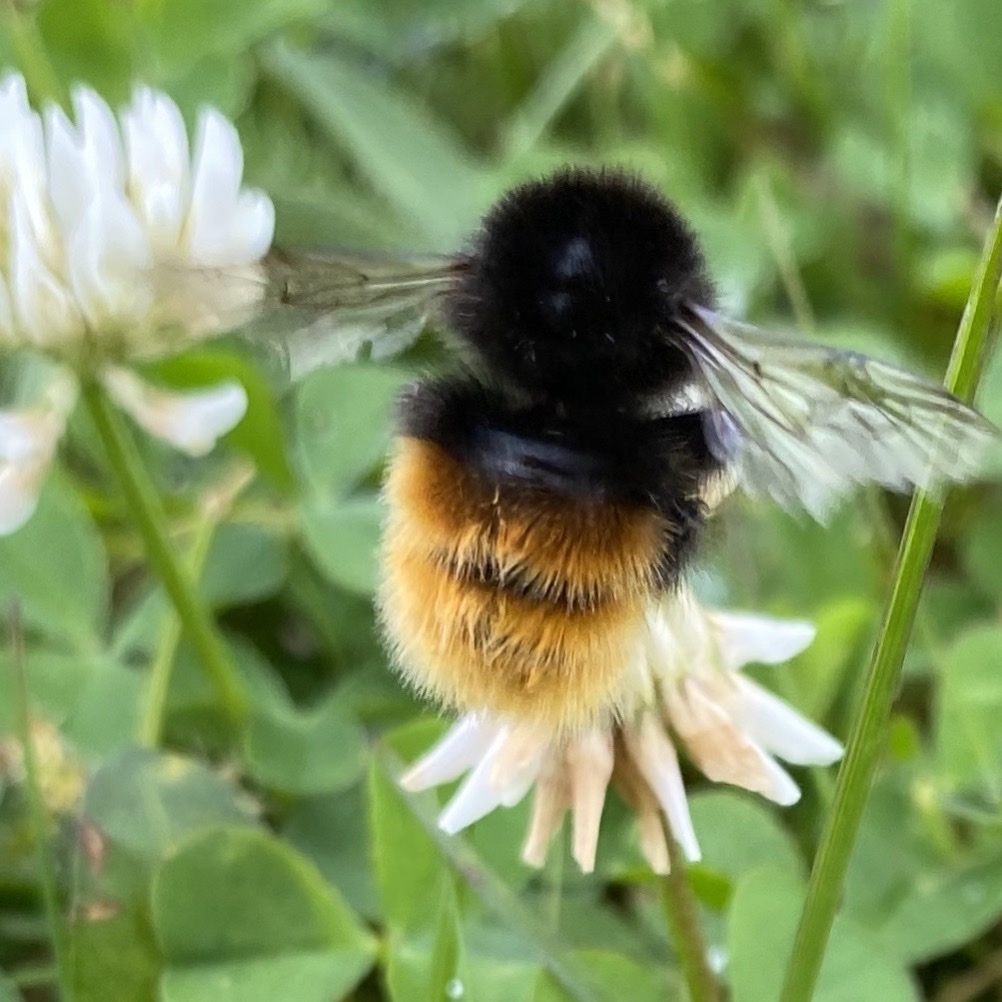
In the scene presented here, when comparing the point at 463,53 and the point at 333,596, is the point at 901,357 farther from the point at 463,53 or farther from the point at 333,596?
the point at 463,53

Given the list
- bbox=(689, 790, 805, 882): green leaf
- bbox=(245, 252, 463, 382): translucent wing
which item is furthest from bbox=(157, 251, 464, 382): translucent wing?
bbox=(689, 790, 805, 882): green leaf

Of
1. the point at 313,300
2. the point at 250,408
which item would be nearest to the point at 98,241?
the point at 313,300

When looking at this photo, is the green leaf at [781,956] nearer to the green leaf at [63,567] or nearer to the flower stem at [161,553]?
the flower stem at [161,553]

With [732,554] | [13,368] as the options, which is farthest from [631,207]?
[13,368]

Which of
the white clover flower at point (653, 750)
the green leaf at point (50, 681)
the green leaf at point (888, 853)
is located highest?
the white clover flower at point (653, 750)

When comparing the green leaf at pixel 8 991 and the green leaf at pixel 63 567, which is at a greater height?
the green leaf at pixel 63 567

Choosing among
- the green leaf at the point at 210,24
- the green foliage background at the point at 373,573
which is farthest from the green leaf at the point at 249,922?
the green leaf at the point at 210,24

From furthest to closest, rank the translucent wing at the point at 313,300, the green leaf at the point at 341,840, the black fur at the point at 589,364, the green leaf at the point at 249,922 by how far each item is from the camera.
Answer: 1. the green leaf at the point at 341,840
2. the green leaf at the point at 249,922
3. the translucent wing at the point at 313,300
4. the black fur at the point at 589,364

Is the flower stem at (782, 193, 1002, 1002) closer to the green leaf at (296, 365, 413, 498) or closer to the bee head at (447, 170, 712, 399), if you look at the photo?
the bee head at (447, 170, 712, 399)
